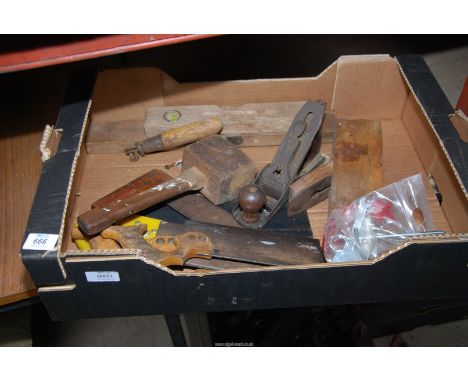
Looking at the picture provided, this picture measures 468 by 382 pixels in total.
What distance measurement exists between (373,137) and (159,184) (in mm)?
503

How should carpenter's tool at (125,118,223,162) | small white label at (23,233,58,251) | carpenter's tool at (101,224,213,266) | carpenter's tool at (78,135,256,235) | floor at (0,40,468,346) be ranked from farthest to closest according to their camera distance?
floor at (0,40,468,346) < carpenter's tool at (125,118,223,162) < carpenter's tool at (78,135,256,235) < carpenter's tool at (101,224,213,266) < small white label at (23,233,58,251)

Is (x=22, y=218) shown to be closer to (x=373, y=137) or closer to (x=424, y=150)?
(x=373, y=137)

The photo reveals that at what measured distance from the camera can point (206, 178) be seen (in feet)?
3.21

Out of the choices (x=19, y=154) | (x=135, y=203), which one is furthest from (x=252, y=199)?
(x=19, y=154)

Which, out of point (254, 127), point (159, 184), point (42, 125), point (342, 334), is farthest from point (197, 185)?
point (342, 334)

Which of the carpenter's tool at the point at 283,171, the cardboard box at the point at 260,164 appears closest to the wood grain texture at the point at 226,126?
the cardboard box at the point at 260,164

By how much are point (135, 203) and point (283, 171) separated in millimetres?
301

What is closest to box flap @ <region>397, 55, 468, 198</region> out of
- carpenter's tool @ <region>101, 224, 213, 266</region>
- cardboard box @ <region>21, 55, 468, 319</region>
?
cardboard box @ <region>21, 55, 468, 319</region>

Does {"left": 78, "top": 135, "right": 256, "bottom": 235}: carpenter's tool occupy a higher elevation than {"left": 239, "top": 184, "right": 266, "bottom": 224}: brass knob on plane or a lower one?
higher

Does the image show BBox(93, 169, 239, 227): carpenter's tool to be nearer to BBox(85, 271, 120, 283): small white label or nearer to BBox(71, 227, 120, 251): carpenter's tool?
BBox(71, 227, 120, 251): carpenter's tool

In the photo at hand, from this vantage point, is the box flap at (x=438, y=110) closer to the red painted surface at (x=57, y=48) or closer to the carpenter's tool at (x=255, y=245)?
the carpenter's tool at (x=255, y=245)

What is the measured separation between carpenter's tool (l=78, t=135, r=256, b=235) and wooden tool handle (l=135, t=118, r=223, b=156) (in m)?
0.03

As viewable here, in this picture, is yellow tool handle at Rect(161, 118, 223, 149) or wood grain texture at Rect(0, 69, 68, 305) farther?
yellow tool handle at Rect(161, 118, 223, 149)

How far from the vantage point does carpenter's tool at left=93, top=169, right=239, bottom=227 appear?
944 millimetres
